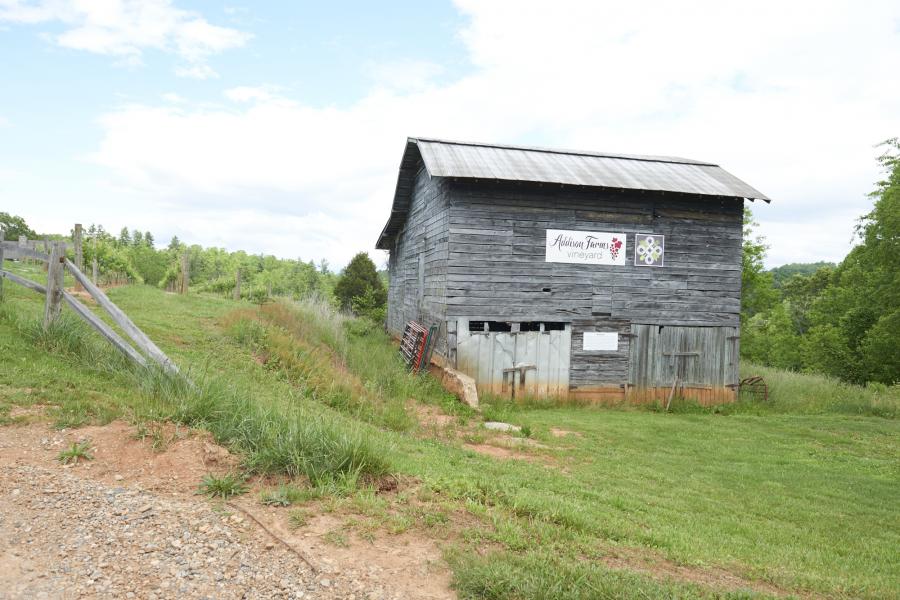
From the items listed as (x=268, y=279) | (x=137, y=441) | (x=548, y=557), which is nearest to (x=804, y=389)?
(x=548, y=557)

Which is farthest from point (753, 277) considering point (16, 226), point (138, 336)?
point (16, 226)

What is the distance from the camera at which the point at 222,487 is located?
4461mm

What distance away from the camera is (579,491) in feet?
Result: 20.7

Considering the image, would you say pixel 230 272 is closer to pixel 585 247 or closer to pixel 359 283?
pixel 359 283

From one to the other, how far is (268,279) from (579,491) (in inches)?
1532

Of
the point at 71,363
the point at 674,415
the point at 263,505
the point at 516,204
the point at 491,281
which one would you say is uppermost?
the point at 516,204

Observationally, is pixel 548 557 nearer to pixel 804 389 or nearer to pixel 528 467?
pixel 528 467

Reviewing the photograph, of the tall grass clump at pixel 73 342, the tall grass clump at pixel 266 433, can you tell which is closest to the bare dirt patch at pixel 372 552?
the tall grass clump at pixel 266 433

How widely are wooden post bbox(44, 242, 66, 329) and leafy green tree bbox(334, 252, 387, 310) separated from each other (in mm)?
23612

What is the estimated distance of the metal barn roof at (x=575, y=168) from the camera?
14.4 meters

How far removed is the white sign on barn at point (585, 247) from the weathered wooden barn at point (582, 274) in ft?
0.09

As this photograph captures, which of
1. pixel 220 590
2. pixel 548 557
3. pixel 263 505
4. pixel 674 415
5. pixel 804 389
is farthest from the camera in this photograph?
pixel 804 389

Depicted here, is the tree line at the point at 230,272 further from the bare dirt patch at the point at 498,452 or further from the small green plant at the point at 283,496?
the small green plant at the point at 283,496

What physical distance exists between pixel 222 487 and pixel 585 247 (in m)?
12.1
